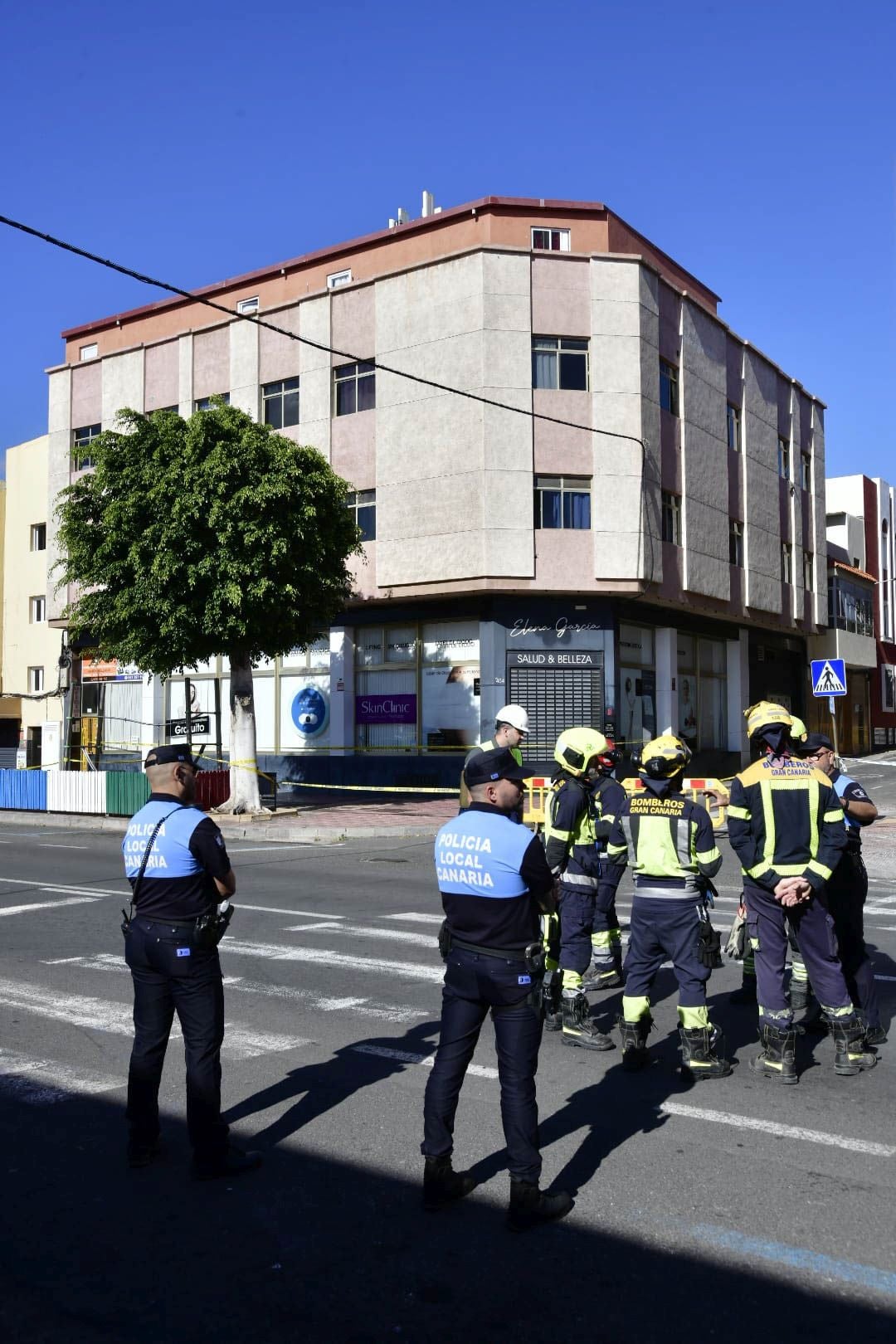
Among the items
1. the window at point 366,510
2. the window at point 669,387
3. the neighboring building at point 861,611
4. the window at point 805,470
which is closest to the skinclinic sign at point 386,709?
the window at point 366,510

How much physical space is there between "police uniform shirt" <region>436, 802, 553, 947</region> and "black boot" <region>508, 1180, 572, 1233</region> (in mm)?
830

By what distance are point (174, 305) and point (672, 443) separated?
15.5 metres

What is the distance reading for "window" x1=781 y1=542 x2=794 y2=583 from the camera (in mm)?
38125

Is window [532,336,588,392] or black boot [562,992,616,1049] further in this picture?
window [532,336,588,392]

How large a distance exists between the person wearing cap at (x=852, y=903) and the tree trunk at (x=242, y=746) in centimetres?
1625

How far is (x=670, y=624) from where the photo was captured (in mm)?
30688

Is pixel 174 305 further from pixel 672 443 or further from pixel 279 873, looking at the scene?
pixel 279 873

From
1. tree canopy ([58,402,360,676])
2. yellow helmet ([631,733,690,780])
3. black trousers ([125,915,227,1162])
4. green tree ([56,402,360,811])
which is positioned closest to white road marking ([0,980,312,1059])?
black trousers ([125,915,227,1162])

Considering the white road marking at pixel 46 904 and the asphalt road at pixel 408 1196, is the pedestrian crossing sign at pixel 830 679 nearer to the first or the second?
the white road marking at pixel 46 904

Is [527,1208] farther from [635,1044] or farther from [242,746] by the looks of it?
[242,746]

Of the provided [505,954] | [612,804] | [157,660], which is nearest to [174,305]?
[157,660]

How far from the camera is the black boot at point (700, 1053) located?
5.79 m

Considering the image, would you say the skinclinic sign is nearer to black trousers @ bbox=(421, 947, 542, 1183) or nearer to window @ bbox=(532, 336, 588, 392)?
window @ bbox=(532, 336, 588, 392)

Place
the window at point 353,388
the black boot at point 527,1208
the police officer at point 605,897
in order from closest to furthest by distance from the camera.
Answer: the black boot at point 527,1208 < the police officer at point 605,897 < the window at point 353,388
